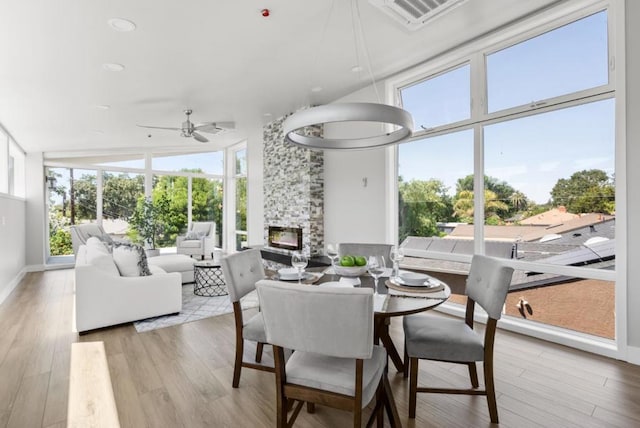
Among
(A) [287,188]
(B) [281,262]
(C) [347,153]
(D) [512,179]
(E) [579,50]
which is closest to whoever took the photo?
(E) [579,50]

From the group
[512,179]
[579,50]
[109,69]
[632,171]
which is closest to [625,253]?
[632,171]

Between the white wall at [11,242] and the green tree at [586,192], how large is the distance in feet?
22.2

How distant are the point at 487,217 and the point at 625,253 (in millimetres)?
1199

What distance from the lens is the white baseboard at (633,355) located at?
264cm

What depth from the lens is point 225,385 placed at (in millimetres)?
2367

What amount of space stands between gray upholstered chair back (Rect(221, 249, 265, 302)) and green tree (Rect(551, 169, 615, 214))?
9.32 feet

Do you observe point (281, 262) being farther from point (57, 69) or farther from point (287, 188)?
point (57, 69)

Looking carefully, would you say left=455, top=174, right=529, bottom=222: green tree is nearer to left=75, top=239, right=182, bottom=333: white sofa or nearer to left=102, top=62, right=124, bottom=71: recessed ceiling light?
left=75, top=239, right=182, bottom=333: white sofa

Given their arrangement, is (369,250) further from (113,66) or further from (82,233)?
(82,233)

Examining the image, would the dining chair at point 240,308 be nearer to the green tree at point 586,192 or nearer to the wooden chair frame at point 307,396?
the wooden chair frame at point 307,396

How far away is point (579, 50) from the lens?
303 centimetres

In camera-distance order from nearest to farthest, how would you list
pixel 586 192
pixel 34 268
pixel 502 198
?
pixel 586 192, pixel 502 198, pixel 34 268

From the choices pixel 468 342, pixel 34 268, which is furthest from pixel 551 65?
pixel 34 268

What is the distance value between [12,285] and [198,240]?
3.43 metres
